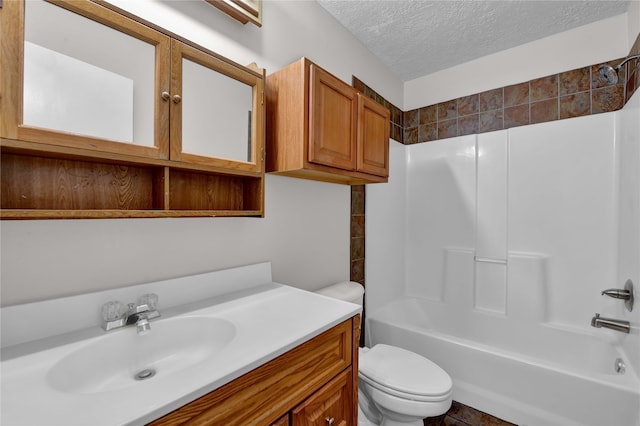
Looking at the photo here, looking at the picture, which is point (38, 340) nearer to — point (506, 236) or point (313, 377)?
point (313, 377)

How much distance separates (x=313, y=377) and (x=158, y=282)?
636mm

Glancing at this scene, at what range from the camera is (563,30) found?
6.71 feet

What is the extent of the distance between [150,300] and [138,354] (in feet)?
0.53

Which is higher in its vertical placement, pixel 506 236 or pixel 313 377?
pixel 506 236

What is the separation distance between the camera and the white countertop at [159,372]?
0.52m

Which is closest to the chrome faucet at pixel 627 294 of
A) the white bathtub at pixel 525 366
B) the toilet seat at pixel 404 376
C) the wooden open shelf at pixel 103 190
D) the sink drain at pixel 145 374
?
the white bathtub at pixel 525 366

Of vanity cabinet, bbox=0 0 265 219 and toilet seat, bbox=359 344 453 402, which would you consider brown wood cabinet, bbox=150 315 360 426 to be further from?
vanity cabinet, bbox=0 0 265 219

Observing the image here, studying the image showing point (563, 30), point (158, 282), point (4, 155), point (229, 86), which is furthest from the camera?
point (563, 30)

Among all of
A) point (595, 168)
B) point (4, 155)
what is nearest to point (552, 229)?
point (595, 168)

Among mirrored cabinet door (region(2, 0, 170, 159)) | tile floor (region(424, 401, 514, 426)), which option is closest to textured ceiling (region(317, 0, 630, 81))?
mirrored cabinet door (region(2, 0, 170, 159))

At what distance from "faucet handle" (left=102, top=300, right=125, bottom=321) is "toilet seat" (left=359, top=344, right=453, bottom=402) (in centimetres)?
113

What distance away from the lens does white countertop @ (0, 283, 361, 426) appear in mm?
515

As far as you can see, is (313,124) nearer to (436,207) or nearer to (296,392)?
(296,392)

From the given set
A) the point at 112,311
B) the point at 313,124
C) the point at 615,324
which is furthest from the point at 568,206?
the point at 112,311
